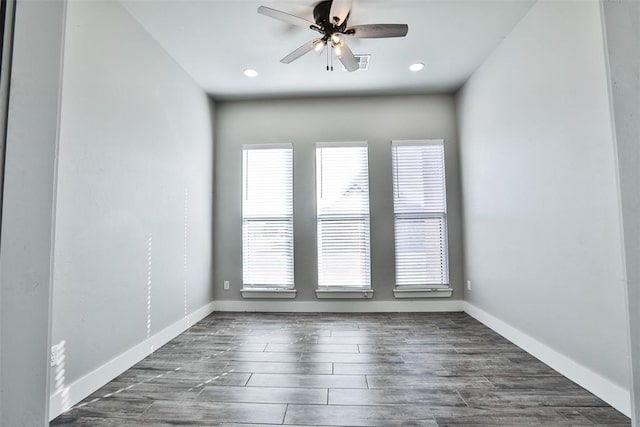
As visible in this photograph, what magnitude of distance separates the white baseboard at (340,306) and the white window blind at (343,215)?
248 millimetres

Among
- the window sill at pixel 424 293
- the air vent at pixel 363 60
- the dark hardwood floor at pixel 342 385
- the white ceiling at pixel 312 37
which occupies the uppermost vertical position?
the white ceiling at pixel 312 37

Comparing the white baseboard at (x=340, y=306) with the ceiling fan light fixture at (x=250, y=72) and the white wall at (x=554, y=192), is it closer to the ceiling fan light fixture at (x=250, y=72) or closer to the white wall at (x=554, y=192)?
the white wall at (x=554, y=192)

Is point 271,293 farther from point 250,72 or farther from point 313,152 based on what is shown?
point 250,72

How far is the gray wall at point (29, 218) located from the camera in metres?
0.65

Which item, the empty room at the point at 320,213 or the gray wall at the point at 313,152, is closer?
the empty room at the point at 320,213

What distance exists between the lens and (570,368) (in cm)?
223

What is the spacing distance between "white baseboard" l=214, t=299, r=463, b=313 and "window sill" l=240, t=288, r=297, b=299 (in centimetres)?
7

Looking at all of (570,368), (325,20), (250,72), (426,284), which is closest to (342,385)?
(570,368)

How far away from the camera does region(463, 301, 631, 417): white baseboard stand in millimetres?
1837

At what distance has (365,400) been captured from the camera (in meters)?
1.97

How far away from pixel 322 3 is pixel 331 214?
2426mm

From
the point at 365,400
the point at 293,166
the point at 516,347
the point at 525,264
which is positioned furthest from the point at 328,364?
the point at 293,166

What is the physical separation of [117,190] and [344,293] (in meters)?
2.83

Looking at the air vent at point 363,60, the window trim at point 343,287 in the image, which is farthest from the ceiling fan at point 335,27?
the window trim at point 343,287
